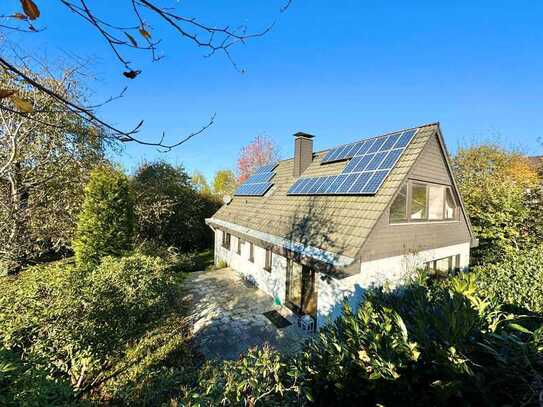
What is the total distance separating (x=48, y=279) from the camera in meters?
5.46

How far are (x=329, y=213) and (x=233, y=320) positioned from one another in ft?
15.8

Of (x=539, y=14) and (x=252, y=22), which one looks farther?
(x=539, y=14)

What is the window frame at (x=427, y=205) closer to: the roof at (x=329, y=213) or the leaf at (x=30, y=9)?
the roof at (x=329, y=213)

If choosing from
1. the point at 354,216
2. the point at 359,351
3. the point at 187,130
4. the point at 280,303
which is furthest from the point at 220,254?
the point at 187,130

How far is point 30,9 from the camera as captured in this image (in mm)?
1249

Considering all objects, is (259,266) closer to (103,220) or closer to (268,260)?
(268,260)

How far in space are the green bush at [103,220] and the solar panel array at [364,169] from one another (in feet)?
26.7

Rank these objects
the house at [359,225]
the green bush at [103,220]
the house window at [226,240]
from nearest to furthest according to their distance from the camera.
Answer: the house at [359,225] < the green bush at [103,220] < the house window at [226,240]

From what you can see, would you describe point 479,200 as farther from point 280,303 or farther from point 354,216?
point 280,303

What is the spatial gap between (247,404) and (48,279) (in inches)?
222

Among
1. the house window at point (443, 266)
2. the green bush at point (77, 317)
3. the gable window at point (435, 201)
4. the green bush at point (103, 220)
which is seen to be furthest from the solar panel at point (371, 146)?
the green bush at point (103, 220)

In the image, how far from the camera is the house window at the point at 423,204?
781 centimetres

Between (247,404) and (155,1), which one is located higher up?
(155,1)

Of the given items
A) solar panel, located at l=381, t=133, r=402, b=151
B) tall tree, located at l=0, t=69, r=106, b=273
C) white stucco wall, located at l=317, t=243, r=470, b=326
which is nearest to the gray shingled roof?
solar panel, located at l=381, t=133, r=402, b=151
